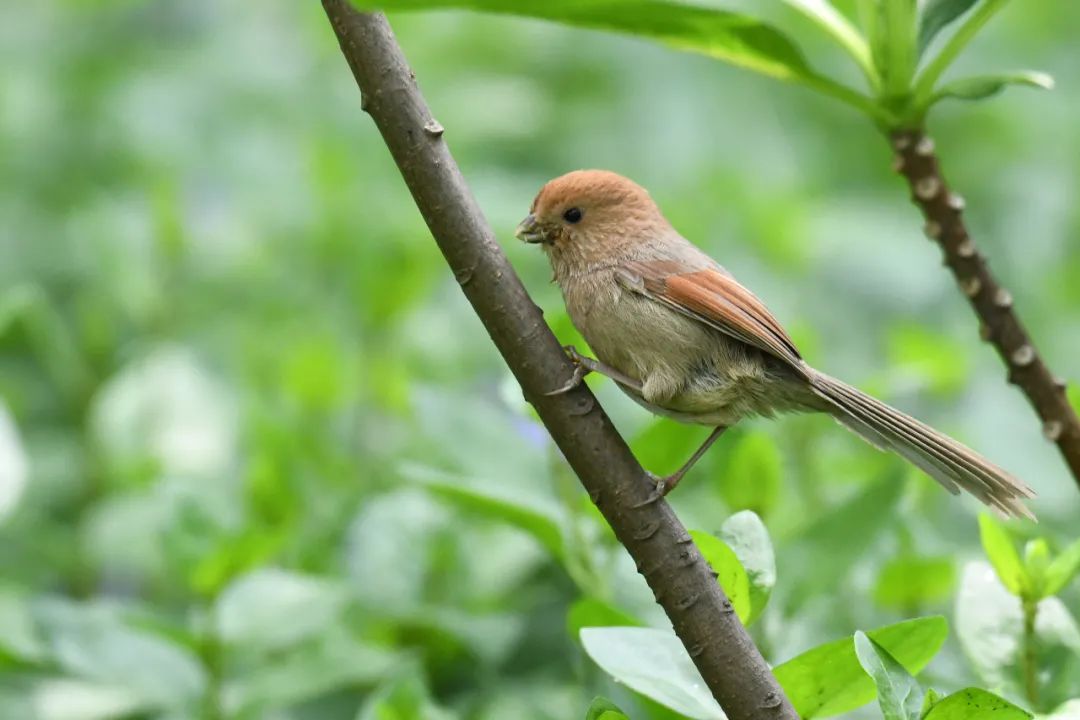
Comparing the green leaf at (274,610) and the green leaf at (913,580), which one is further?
the green leaf at (913,580)

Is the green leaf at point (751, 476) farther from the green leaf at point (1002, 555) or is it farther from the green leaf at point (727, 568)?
the green leaf at point (727, 568)

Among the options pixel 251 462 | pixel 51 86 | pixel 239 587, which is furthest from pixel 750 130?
pixel 239 587

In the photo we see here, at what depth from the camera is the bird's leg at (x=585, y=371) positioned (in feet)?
5.44

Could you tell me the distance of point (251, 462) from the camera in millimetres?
2820

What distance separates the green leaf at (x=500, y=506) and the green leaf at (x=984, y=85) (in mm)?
824

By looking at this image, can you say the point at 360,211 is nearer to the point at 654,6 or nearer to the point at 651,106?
the point at 651,106

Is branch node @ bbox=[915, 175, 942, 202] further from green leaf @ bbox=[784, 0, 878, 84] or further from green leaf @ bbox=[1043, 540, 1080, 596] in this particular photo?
green leaf @ bbox=[1043, 540, 1080, 596]

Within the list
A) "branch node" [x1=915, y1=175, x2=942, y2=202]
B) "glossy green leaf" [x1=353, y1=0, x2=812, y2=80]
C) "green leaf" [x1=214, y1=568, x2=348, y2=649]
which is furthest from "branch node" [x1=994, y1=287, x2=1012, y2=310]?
"green leaf" [x1=214, y1=568, x2=348, y2=649]

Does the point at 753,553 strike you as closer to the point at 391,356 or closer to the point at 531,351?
the point at 531,351

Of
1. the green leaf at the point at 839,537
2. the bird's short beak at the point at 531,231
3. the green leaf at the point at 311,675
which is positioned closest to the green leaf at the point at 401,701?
the green leaf at the point at 311,675

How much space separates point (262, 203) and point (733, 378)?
2.54 metres

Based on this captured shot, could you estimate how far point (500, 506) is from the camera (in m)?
2.08

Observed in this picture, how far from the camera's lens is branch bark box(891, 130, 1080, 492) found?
2023 mm

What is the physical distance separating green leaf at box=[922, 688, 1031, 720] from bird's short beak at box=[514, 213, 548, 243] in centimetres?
126
